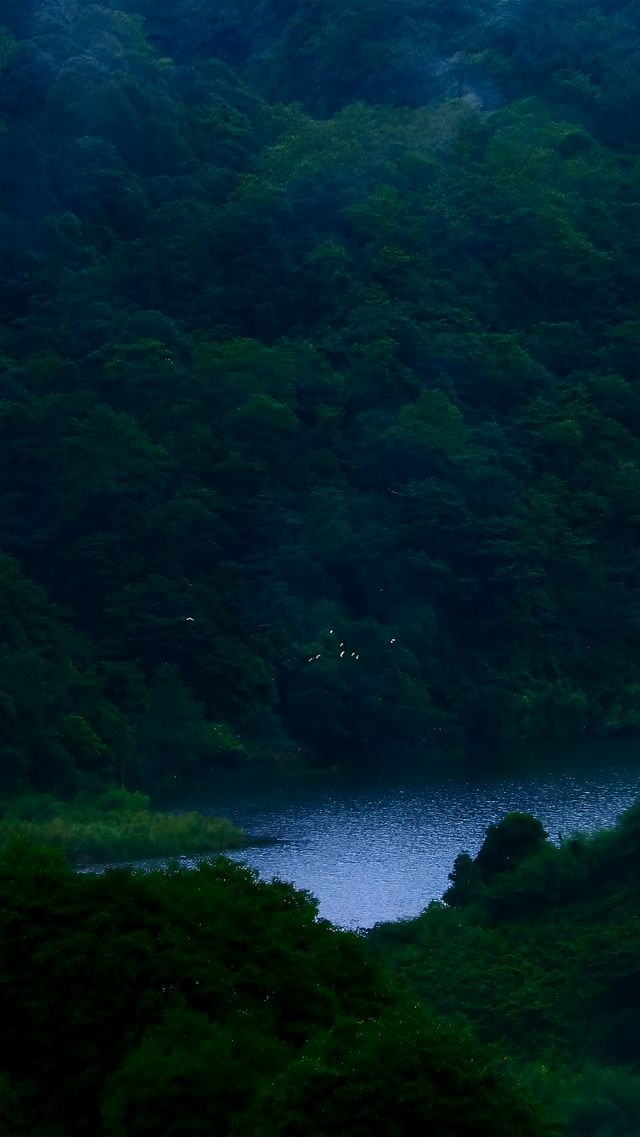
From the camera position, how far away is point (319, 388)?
1089 inches

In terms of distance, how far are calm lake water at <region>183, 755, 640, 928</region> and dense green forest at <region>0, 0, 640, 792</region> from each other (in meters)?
2.34

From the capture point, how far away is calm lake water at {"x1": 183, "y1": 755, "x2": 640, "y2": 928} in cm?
1508

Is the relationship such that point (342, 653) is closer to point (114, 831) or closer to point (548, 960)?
point (114, 831)

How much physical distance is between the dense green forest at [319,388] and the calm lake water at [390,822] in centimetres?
234

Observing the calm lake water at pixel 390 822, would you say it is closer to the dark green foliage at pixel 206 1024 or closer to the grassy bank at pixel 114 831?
the grassy bank at pixel 114 831

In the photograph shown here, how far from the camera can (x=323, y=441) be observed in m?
A: 27.1


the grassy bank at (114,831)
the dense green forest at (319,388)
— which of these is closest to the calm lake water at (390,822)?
the grassy bank at (114,831)

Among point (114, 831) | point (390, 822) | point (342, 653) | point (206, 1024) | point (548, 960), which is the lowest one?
point (548, 960)

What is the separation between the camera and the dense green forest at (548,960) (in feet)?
31.7

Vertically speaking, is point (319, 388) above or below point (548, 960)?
above

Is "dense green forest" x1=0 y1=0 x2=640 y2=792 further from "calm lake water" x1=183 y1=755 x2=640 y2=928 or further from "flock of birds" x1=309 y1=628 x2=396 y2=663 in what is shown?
"calm lake water" x1=183 y1=755 x2=640 y2=928

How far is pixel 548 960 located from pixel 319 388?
16860 mm

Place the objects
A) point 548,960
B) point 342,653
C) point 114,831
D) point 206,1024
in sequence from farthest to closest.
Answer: point 342,653 → point 114,831 → point 548,960 → point 206,1024

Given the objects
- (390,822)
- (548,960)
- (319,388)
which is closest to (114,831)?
(390,822)
